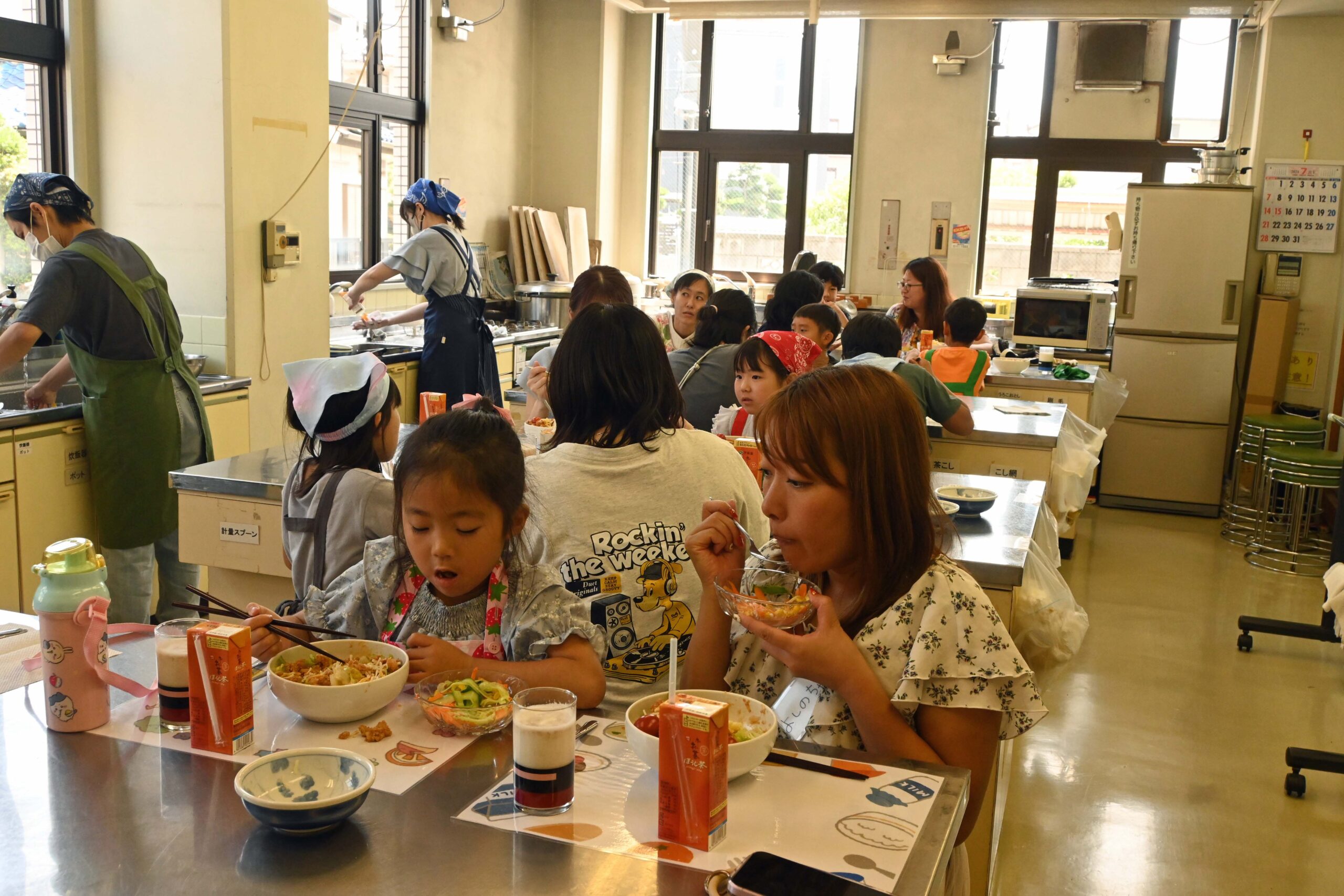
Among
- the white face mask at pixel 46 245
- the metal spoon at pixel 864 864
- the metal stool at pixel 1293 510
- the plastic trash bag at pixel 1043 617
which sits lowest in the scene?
the metal stool at pixel 1293 510

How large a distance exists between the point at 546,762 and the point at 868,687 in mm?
448

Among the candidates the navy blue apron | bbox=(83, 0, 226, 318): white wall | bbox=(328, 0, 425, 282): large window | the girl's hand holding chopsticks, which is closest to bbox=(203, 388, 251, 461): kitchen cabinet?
bbox=(83, 0, 226, 318): white wall

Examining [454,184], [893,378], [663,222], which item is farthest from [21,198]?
[663,222]

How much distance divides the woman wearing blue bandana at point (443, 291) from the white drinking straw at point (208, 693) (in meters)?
4.04

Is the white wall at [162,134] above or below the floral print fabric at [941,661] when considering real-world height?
above

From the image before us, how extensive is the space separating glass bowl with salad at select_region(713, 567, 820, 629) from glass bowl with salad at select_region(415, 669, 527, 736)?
1.02 feet

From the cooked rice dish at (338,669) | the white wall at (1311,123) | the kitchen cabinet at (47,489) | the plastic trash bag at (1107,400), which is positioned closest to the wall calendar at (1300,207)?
the white wall at (1311,123)

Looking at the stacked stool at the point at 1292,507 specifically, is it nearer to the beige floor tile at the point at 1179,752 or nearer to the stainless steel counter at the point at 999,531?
the beige floor tile at the point at 1179,752

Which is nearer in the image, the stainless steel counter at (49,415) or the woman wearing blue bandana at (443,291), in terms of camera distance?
the stainless steel counter at (49,415)

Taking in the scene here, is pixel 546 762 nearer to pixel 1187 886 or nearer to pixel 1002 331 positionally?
pixel 1187 886

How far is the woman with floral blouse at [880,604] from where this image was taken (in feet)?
4.63

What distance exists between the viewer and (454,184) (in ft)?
23.9

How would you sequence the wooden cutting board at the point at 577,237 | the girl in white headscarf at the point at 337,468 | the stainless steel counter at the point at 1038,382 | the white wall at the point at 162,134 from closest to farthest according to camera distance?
the girl in white headscarf at the point at 337,468 → the white wall at the point at 162,134 → the stainless steel counter at the point at 1038,382 → the wooden cutting board at the point at 577,237

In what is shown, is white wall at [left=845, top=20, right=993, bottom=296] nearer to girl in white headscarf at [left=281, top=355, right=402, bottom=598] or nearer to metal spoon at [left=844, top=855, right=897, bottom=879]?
girl in white headscarf at [left=281, top=355, right=402, bottom=598]
